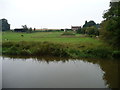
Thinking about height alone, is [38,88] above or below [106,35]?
below

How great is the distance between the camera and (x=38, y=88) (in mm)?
6609

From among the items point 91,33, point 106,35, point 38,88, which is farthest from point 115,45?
point 91,33

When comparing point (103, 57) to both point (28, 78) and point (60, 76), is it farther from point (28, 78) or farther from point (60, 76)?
point (28, 78)

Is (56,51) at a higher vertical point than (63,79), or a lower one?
higher

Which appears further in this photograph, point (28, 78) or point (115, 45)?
point (115, 45)

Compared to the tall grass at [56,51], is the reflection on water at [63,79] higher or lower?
lower

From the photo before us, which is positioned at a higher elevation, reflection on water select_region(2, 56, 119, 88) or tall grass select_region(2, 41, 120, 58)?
tall grass select_region(2, 41, 120, 58)

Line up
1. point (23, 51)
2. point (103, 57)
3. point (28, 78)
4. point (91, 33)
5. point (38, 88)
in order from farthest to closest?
1. point (91, 33)
2. point (23, 51)
3. point (103, 57)
4. point (28, 78)
5. point (38, 88)

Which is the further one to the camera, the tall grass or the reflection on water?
the tall grass

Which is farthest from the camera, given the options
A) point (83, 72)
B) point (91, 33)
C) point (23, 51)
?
point (91, 33)

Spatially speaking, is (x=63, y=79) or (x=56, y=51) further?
(x=56, y=51)

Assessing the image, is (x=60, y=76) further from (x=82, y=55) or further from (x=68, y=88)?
(x=82, y=55)

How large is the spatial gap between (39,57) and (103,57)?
15.7 feet

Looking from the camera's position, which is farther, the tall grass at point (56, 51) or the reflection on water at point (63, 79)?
the tall grass at point (56, 51)
